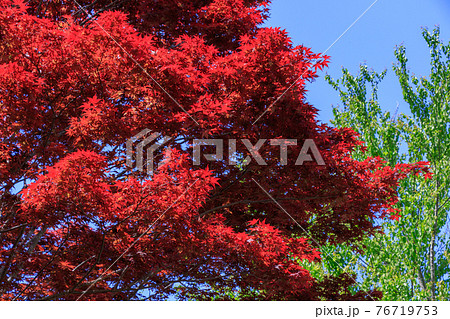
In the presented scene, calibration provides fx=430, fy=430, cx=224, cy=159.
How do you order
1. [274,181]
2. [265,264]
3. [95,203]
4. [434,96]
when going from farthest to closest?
[434,96] < [274,181] < [265,264] < [95,203]

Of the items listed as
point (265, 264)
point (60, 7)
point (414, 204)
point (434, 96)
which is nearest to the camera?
point (265, 264)

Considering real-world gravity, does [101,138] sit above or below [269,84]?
below

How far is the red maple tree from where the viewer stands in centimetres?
502

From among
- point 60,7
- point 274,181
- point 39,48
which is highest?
point 60,7

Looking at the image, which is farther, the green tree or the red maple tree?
the green tree

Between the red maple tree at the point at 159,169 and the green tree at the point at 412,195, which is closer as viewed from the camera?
the red maple tree at the point at 159,169

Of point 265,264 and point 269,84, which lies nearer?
point 265,264

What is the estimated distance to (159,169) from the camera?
502 centimetres

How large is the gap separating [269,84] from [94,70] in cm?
245

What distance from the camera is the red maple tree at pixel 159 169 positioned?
16.5 feet

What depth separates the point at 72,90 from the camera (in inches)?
245

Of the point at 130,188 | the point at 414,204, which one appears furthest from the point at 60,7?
the point at 414,204

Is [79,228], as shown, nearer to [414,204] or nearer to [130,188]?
[130,188]

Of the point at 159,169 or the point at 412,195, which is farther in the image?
the point at 412,195
